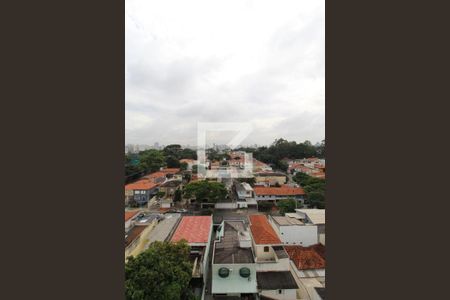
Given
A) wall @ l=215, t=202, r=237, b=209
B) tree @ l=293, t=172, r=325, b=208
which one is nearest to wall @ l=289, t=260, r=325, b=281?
tree @ l=293, t=172, r=325, b=208

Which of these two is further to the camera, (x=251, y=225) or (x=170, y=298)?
(x=251, y=225)

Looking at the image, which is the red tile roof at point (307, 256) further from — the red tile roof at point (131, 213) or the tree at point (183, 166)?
the red tile roof at point (131, 213)

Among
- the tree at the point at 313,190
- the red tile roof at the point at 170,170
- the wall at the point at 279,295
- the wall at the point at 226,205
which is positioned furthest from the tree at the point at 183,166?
the tree at the point at 313,190

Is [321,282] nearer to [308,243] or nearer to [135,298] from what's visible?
[308,243]

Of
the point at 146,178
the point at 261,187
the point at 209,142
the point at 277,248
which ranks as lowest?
the point at 277,248

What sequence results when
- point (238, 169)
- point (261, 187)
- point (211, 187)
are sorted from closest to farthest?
point (238, 169), point (211, 187), point (261, 187)

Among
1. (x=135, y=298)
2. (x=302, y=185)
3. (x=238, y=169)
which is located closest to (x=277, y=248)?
(x=238, y=169)

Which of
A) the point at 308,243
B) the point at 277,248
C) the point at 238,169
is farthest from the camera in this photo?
the point at 238,169

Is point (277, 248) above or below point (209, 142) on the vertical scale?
below

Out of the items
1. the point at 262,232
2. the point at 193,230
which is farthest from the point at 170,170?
the point at 262,232
